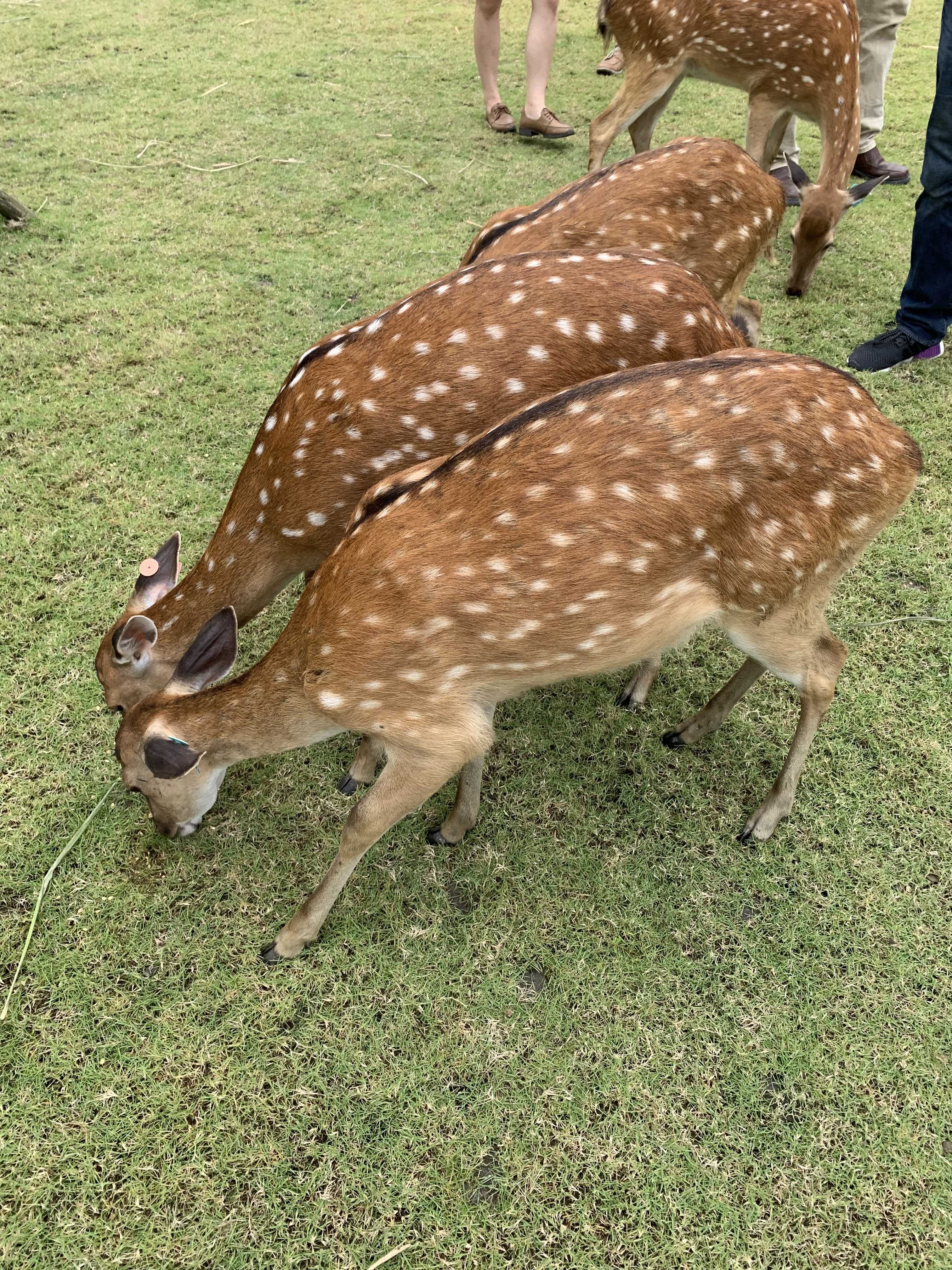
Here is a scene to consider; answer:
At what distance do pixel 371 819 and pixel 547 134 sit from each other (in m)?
5.55

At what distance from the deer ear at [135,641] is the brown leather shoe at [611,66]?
6.53 m

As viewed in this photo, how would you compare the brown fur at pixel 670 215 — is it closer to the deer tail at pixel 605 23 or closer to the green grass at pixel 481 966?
the green grass at pixel 481 966

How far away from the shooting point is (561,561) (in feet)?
6.20

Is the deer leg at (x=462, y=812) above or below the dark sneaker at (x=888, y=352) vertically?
below

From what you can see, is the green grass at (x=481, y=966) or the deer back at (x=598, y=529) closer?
the green grass at (x=481, y=966)

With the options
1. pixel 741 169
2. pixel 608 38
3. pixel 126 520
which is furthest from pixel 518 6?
pixel 126 520

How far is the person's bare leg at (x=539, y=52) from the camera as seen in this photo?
5.41m

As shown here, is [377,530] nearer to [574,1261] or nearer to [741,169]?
[574,1261]

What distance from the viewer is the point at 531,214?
304 centimetres

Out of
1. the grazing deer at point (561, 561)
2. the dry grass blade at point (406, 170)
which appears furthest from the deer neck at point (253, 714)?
the dry grass blade at point (406, 170)

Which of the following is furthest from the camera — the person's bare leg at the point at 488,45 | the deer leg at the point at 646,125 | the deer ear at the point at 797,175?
the person's bare leg at the point at 488,45

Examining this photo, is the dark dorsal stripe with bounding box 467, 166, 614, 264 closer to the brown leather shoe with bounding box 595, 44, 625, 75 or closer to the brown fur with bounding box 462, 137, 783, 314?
the brown fur with bounding box 462, 137, 783, 314

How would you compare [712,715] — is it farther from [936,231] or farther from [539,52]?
[539,52]

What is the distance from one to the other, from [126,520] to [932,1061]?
317 centimetres
